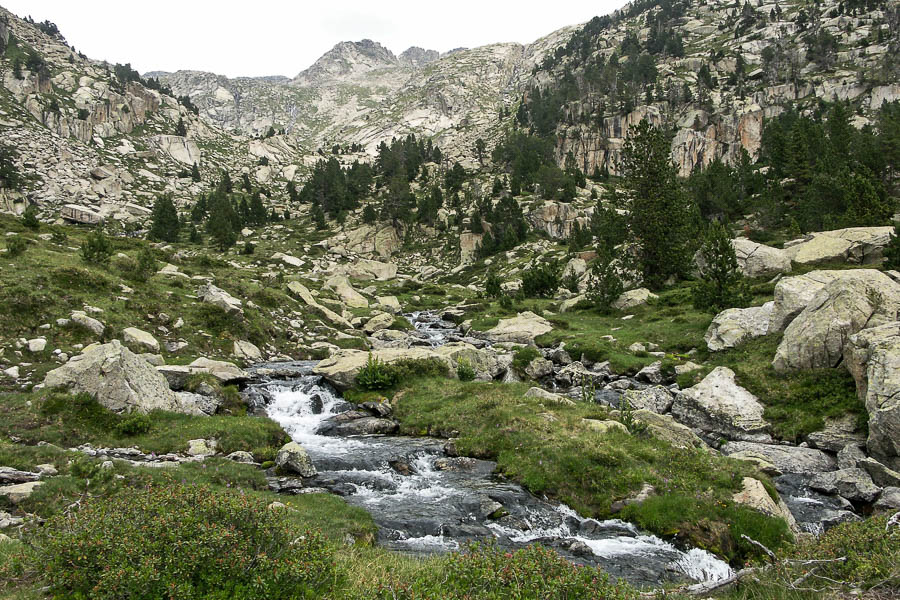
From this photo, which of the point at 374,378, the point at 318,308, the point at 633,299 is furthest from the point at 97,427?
the point at 633,299

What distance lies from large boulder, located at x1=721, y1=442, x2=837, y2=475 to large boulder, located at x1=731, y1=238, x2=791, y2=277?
1228 inches

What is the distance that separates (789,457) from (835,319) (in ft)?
30.4

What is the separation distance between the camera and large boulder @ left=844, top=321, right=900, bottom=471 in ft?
57.4

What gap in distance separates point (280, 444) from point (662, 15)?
798 feet

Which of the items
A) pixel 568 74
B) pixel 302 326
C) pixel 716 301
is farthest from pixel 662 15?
pixel 302 326

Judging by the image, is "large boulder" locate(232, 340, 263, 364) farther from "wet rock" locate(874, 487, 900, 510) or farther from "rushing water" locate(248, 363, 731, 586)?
"wet rock" locate(874, 487, 900, 510)

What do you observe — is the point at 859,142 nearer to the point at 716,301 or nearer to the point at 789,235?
the point at 789,235

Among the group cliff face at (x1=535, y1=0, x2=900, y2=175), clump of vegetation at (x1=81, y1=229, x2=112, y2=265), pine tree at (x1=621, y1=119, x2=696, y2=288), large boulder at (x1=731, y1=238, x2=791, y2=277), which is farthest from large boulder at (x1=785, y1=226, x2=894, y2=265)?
cliff face at (x1=535, y1=0, x2=900, y2=175)

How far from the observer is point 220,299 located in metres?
36.1

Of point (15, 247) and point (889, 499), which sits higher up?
point (15, 247)

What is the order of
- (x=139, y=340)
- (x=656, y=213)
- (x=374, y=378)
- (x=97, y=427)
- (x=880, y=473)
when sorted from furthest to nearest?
1. (x=656, y=213)
2. (x=374, y=378)
3. (x=139, y=340)
4. (x=97, y=427)
5. (x=880, y=473)

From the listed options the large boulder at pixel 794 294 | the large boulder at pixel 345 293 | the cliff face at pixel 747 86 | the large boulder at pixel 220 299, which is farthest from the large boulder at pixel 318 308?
the cliff face at pixel 747 86

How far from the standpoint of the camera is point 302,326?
4278cm

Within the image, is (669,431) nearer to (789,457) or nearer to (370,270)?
(789,457)
